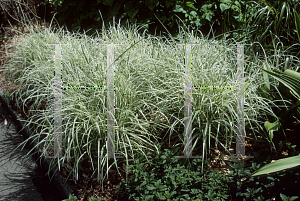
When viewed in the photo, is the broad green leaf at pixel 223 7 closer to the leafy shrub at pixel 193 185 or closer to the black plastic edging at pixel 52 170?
the leafy shrub at pixel 193 185

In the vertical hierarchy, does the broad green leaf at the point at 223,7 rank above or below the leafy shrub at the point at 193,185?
above

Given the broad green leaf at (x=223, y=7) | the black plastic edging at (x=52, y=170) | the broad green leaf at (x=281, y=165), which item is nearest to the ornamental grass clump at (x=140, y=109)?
the black plastic edging at (x=52, y=170)

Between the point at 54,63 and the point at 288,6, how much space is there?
3022 mm

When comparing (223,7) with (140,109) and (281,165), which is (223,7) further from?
(281,165)

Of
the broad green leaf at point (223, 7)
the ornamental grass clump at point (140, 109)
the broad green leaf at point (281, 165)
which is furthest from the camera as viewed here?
the broad green leaf at point (223, 7)

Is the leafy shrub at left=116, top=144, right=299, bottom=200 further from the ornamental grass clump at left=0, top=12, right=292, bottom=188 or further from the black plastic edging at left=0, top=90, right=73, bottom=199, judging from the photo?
the black plastic edging at left=0, top=90, right=73, bottom=199

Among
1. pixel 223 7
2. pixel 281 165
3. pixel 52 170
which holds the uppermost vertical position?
pixel 223 7

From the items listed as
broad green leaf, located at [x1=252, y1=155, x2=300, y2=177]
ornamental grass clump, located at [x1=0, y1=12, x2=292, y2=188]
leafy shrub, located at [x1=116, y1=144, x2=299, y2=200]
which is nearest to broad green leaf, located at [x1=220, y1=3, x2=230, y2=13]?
ornamental grass clump, located at [x1=0, y1=12, x2=292, y2=188]

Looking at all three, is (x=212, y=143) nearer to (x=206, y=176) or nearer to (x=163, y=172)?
(x=206, y=176)

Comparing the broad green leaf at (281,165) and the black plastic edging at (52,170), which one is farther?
the black plastic edging at (52,170)

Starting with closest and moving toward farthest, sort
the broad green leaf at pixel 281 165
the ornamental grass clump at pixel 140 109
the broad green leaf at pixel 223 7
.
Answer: the broad green leaf at pixel 281 165
the ornamental grass clump at pixel 140 109
the broad green leaf at pixel 223 7

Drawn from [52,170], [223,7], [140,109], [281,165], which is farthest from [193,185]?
[223,7]

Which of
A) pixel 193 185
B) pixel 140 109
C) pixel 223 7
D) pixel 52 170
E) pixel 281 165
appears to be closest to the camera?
pixel 281 165

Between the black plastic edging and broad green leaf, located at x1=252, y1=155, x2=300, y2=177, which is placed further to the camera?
the black plastic edging
